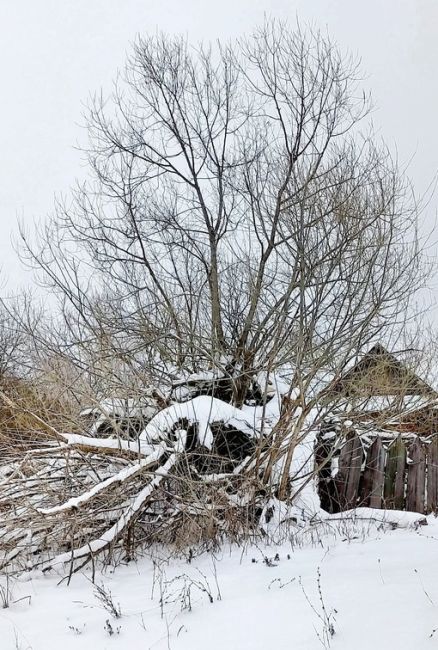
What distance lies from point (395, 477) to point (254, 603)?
14.2 ft

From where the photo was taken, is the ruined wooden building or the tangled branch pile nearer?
the tangled branch pile

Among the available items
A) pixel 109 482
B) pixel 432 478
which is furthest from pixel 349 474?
pixel 109 482

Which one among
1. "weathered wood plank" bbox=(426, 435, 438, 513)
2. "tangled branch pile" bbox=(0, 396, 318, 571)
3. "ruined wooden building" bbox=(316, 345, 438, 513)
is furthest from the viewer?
"weathered wood plank" bbox=(426, 435, 438, 513)

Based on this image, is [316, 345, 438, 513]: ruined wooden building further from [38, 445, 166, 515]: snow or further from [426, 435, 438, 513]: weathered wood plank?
[38, 445, 166, 515]: snow

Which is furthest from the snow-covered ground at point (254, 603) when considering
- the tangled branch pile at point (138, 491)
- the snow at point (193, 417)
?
the snow at point (193, 417)

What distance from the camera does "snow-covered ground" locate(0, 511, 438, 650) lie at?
336cm

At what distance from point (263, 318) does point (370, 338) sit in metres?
1.52

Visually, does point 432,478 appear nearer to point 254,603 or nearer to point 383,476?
point 383,476

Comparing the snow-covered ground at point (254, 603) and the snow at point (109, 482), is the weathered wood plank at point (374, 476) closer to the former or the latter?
the snow-covered ground at point (254, 603)

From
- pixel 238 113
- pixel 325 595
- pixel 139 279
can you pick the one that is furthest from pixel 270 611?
pixel 238 113

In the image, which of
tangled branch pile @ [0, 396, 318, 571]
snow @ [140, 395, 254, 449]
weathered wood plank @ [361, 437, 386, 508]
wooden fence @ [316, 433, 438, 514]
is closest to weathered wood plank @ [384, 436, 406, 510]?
wooden fence @ [316, 433, 438, 514]

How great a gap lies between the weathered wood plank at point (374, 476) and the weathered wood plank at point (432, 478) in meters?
0.60

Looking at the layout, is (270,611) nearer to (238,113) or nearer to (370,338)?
(370,338)

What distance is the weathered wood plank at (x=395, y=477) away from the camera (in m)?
7.71
